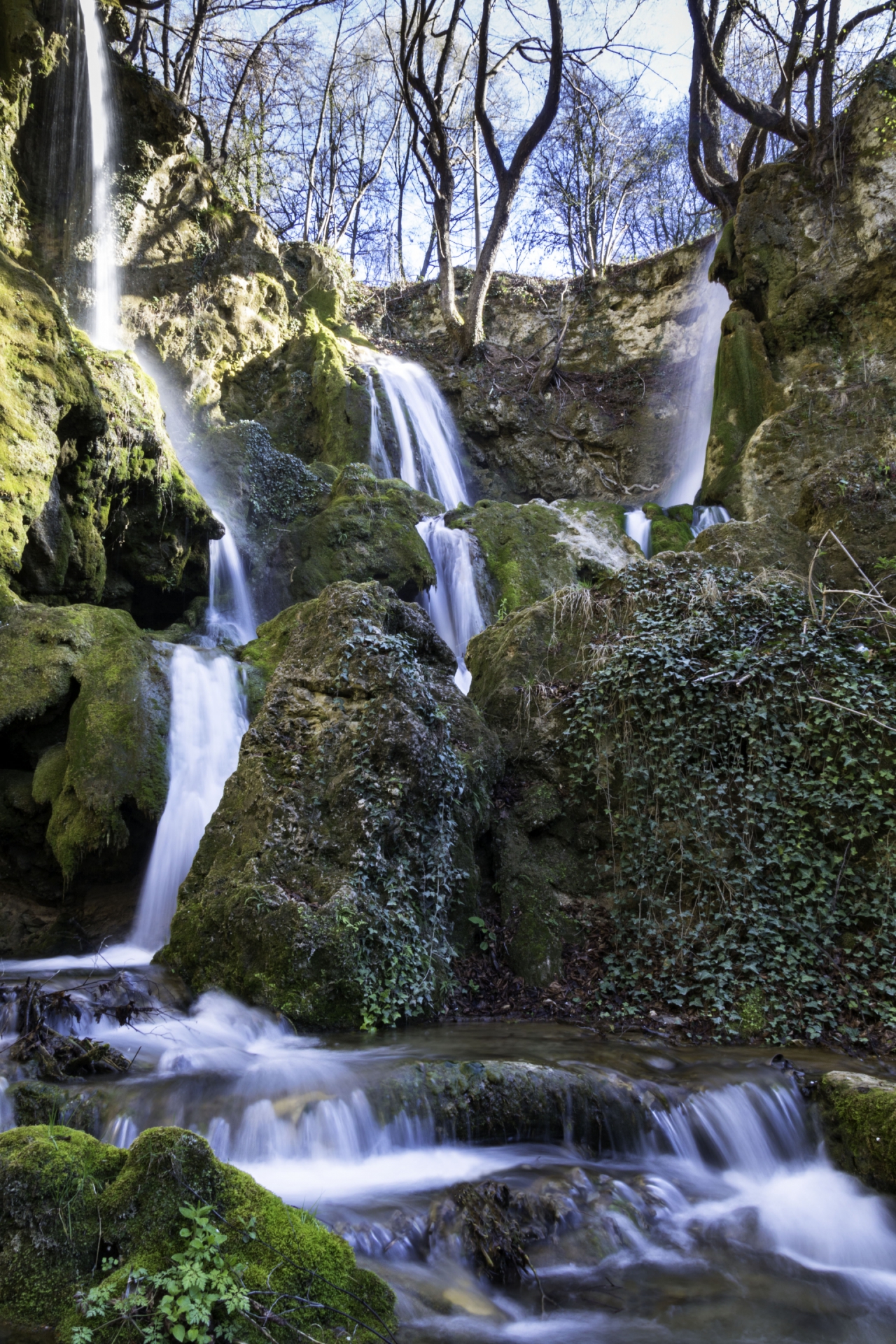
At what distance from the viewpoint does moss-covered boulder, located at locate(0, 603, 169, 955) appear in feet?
25.0

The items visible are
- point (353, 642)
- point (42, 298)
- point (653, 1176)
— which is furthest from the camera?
point (42, 298)

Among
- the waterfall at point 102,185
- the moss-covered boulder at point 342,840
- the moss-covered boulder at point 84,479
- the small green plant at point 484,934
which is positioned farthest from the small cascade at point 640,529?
the waterfall at point 102,185

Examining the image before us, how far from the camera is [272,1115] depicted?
159 inches

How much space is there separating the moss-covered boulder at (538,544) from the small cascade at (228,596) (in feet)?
12.5

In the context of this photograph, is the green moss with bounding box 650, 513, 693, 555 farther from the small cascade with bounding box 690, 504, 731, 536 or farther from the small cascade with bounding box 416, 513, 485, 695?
the small cascade with bounding box 416, 513, 485, 695

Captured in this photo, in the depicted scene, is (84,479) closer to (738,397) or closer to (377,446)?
(377,446)

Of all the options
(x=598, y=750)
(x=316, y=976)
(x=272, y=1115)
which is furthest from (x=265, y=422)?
(x=272, y=1115)

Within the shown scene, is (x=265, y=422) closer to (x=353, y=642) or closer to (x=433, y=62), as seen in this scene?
(x=353, y=642)

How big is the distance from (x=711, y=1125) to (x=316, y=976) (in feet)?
8.30

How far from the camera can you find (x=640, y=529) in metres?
15.0

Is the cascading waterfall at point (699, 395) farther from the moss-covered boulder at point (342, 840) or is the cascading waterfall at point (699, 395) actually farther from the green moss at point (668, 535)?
the moss-covered boulder at point (342, 840)

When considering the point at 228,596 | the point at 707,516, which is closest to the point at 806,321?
the point at 707,516

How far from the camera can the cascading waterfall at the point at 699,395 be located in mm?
18578

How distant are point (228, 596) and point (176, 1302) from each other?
1118cm
